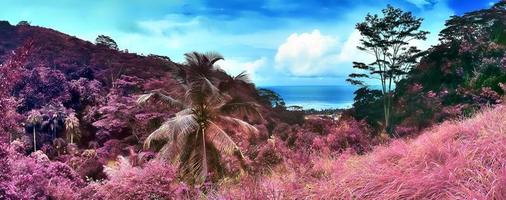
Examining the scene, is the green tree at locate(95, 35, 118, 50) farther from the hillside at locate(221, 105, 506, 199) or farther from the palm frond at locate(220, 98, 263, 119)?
the hillside at locate(221, 105, 506, 199)

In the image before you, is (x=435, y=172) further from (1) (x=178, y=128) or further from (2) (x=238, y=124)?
(2) (x=238, y=124)

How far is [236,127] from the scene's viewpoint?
1391 cm

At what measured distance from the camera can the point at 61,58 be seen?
69.4ft

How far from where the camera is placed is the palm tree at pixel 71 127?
674 inches

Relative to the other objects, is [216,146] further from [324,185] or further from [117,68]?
[117,68]

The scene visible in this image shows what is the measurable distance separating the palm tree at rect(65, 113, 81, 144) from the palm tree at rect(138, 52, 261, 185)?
4.76 meters

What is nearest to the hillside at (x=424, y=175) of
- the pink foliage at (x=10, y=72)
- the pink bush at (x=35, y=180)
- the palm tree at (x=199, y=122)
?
the pink foliage at (x=10, y=72)

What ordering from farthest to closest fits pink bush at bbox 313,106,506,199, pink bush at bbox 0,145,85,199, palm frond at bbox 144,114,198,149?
palm frond at bbox 144,114,198,149, pink bush at bbox 0,145,85,199, pink bush at bbox 313,106,506,199

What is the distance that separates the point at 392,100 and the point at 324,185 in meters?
18.6

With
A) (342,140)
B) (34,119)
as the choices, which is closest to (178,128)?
(342,140)

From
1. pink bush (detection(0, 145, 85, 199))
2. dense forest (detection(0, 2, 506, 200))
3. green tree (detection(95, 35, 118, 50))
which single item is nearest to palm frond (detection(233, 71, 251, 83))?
dense forest (detection(0, 2, 506, 200))

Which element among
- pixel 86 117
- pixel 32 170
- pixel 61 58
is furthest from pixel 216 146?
pixel 61 58

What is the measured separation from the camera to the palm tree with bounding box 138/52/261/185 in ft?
41.5

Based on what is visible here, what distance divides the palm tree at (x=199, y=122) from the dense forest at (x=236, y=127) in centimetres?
4
